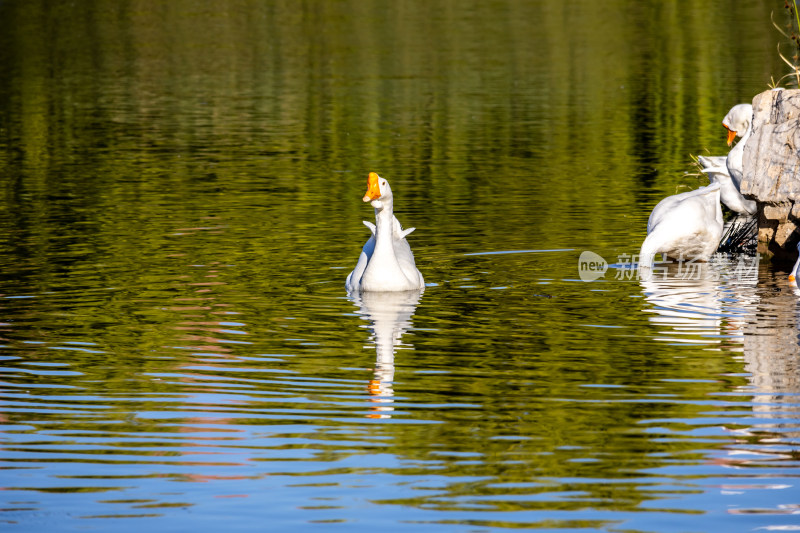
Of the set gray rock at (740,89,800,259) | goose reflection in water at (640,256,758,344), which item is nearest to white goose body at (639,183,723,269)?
goose reflection in water at (640,256,758,344)

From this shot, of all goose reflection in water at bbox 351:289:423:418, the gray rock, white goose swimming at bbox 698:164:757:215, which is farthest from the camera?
white goose swimming at bbox 698:164:757:215

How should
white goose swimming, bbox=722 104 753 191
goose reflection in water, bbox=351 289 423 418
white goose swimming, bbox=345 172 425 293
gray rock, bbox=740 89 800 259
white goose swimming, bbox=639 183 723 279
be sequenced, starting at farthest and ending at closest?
1. white goose swimming, bbox=722 104 753 191
2. gray rock, bbox=740 89 800 259
3. white goose swimming, bbox=639 183 723 279
4. white goose swimming, bbox=345 172 425 293
5. goose reflection in water, bbox=351 289 423 418

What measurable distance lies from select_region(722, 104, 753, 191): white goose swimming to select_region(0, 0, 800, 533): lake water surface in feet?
4.72

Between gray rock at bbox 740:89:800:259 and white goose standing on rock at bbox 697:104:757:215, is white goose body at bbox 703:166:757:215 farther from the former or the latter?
gray rock at bbox 740:89:800:259

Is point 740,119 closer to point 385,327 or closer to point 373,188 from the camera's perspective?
point 373,188

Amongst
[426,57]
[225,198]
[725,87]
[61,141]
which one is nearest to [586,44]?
Answer: [426,57]

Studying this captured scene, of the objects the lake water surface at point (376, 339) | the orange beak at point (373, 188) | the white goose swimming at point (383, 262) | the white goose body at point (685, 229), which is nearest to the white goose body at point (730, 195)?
the lake water surface at point (376, 339)

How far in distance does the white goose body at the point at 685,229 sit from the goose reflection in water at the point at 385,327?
305cm

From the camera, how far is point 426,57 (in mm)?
50281

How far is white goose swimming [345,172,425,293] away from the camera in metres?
13.9

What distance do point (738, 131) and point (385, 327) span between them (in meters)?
7.39

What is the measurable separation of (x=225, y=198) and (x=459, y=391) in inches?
485

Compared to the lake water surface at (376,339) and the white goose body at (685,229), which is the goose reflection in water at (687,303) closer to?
the lake water surface at (376,339)

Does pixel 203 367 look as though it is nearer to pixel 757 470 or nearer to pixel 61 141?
pixel 757 470
